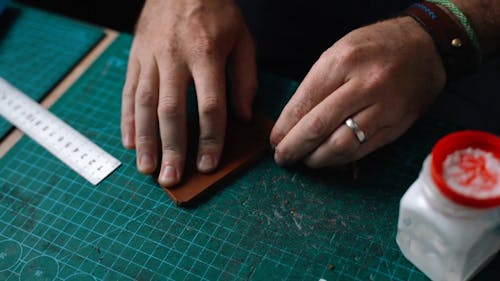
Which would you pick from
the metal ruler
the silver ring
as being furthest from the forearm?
the metal ruler

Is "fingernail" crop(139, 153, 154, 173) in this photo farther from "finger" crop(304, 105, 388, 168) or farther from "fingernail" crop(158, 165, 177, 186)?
"finger" crop(304, 105, 388, 168)

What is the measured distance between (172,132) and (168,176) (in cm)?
9

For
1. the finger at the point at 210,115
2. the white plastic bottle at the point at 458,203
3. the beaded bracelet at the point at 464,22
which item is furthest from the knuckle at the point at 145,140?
the beaded bracelet at the point at 464,22

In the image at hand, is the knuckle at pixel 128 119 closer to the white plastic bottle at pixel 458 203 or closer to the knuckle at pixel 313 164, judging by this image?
the knuckle at pixel 313 164

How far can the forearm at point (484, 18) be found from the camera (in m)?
0.94

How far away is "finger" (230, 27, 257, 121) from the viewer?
1.07m

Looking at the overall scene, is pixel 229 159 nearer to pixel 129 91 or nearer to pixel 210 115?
pixel 210 115

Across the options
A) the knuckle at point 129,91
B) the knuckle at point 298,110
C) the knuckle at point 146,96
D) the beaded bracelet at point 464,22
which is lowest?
the knuckle at point 129,91

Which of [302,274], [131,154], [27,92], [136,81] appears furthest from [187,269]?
[27,92]

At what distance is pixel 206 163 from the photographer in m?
1.00

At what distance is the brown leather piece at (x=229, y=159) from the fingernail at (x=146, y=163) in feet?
0.19

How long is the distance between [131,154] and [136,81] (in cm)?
17

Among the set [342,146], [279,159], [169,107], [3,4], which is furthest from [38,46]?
[342,146]

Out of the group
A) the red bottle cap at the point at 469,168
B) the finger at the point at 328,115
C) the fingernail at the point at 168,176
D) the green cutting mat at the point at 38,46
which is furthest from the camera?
the green cutting mat at the point at 38,46
